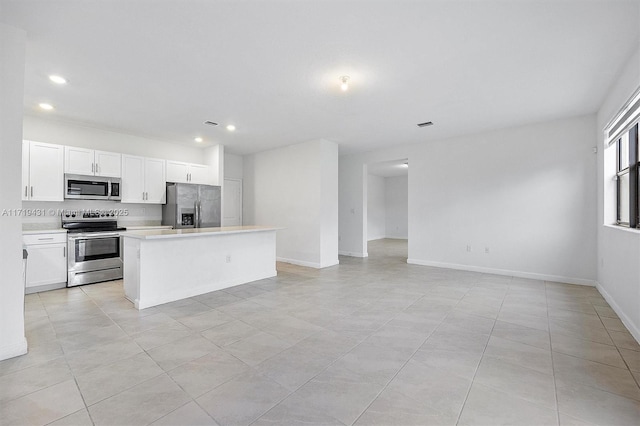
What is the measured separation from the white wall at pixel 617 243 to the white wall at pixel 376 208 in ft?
24.5

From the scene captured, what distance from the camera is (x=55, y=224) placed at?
474cm

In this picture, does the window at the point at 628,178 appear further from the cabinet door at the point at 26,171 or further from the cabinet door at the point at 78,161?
the cabinet door at the point at 26,171

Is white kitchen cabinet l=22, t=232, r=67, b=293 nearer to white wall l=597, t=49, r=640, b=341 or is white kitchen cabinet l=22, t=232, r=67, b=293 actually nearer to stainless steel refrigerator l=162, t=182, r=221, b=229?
stainless steel refrigerator l=162, t=182, r=221, b=229

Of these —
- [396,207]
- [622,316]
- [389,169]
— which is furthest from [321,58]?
[396,207]

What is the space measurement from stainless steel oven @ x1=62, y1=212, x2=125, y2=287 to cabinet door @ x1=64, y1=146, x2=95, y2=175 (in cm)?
78

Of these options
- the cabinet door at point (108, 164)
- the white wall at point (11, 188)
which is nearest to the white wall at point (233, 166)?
the cabinet door at point (108, 164)

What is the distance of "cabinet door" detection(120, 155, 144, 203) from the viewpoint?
5.21m

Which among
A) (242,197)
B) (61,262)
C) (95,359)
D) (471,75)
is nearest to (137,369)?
(95,359)

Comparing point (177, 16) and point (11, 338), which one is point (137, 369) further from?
point (177, 16)

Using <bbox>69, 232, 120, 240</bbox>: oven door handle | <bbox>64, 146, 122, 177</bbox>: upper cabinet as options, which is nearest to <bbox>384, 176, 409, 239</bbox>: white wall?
<bbox>64, 146, 122, 177</bbox>: upper cabinet

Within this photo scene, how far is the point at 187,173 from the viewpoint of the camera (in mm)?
6133

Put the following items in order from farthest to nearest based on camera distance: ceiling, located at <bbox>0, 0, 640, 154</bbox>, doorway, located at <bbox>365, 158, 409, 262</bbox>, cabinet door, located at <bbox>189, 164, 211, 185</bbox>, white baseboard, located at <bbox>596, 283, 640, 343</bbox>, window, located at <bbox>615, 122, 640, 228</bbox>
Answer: doorway, located at <bbox>365, 158, 409, 262</bbox> → cabinet door, located at <bbox>189, 164, 211, 185</bbox> → window, located at <bbox>615, 122, 640, 228</bbox> → white baseboard, located at <bbox>596, 283, 640, 343</bbox> → ceiling, located at <bbox>0, 0, 640, 154</bbox>

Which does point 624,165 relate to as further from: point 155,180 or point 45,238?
point 45,238

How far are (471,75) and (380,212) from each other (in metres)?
9.14
